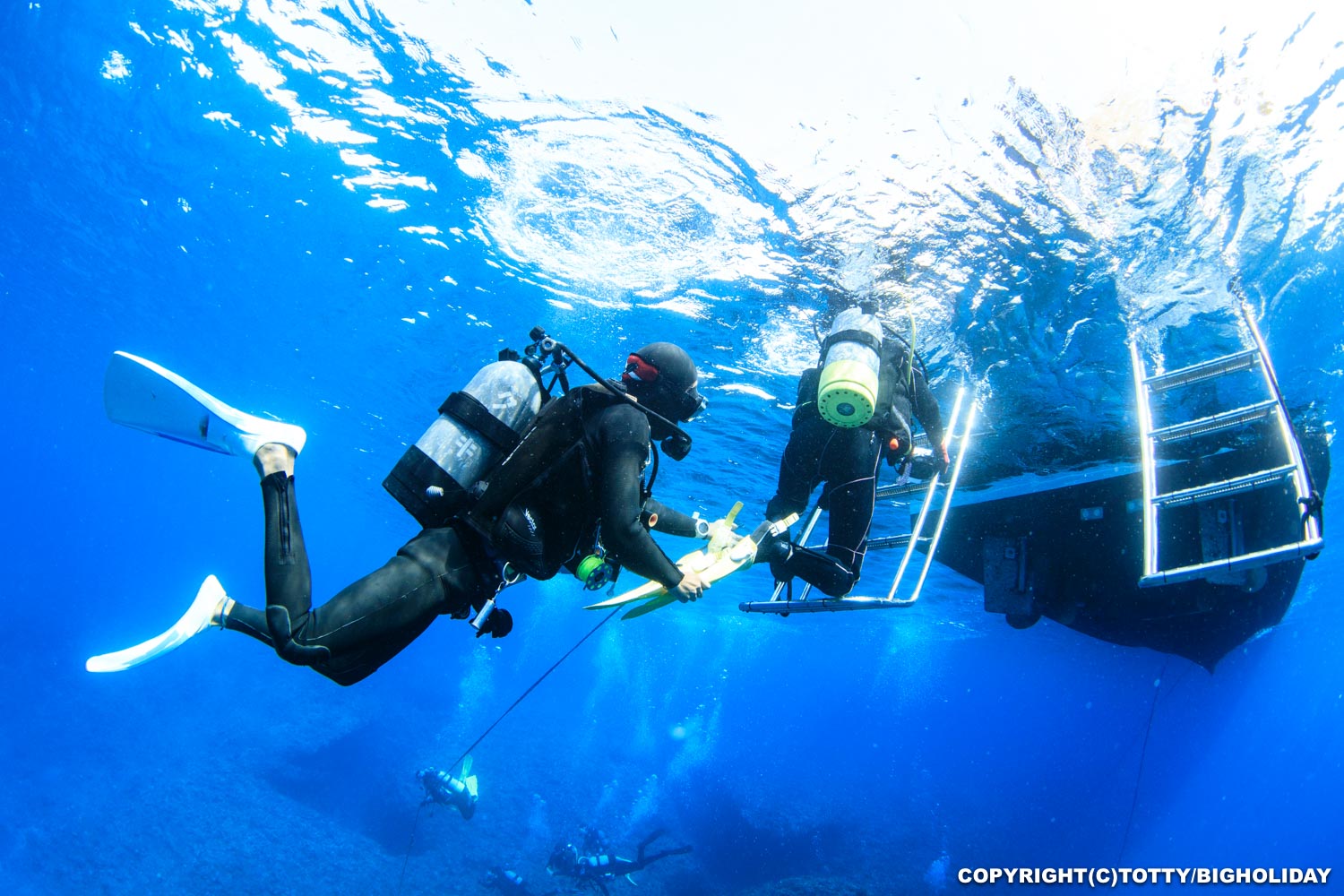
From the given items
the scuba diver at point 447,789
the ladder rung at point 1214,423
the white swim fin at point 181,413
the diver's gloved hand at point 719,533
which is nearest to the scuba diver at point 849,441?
the diver's gloved hand at point 719,533

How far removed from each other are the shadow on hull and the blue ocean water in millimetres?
1751

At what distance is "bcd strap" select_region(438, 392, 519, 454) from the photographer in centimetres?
364

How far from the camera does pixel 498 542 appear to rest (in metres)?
3.43

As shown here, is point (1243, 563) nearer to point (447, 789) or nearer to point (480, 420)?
point (480, 420)

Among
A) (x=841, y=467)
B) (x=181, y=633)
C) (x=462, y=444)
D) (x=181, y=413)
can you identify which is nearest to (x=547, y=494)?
(x=462, y=444)

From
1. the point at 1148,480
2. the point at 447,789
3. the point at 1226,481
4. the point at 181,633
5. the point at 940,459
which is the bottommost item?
the point at 447,789

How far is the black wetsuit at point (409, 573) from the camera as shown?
112 inches

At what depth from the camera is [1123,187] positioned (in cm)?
680

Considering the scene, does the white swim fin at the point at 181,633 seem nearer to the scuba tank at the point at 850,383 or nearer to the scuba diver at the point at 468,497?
the scuba diver at the point at 468,497

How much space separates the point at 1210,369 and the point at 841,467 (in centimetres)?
406

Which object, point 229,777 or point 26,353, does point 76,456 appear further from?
point 229,777

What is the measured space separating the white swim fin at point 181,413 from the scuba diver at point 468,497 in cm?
1

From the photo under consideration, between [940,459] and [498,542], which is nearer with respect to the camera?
[498,542]

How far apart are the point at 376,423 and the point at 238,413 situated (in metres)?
22.3
